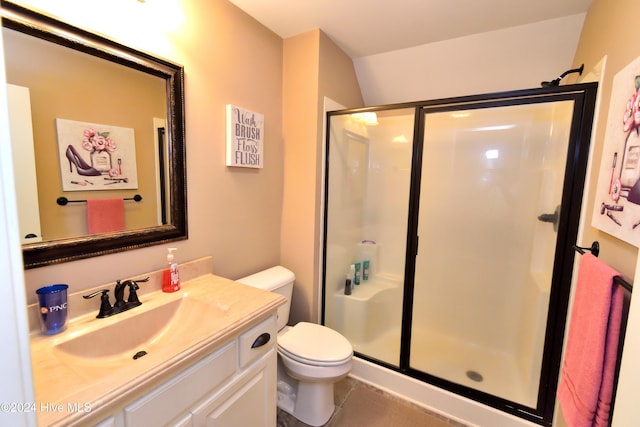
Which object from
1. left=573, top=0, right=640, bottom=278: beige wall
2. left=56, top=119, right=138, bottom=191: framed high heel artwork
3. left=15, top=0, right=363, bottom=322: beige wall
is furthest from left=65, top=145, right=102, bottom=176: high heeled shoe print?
left=573, top=0, right=640, bottom=278: beige wall

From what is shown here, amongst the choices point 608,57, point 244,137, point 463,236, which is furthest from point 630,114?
point 244,137

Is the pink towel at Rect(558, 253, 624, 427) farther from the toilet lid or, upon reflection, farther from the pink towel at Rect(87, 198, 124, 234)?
the pink towel at Rect(87, 198, 124, 234)

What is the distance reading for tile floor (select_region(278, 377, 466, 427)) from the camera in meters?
1.71

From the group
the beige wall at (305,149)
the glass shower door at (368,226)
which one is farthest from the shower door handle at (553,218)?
the beige wall at (305,149)

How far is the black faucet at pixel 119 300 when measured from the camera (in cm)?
114

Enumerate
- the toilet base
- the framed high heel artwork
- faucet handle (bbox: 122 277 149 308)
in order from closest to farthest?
the framed high heel artwork → faucet handle (bbox: 122 277 149 308) → the toilet base

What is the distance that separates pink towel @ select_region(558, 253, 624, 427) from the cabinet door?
1121mm

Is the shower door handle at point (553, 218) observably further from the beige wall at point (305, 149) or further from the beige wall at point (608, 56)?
the beige wall at point (305, 149)

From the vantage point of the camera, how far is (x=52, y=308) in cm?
99

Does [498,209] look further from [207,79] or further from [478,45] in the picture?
[207,79]

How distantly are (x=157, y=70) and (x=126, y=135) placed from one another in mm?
327

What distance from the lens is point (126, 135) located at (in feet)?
4.09

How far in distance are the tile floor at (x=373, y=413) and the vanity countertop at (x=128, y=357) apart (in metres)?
0.94

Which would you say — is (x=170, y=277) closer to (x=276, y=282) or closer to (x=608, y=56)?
(x=276, y=282)
